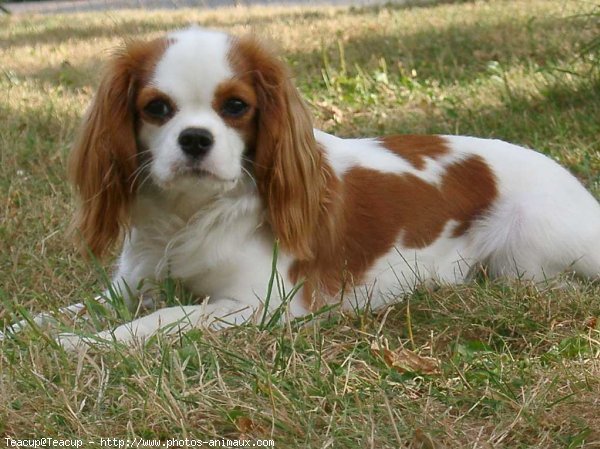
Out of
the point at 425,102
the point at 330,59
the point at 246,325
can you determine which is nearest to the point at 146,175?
the point at 246,325

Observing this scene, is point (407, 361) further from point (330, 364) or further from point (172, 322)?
point (172, 322)

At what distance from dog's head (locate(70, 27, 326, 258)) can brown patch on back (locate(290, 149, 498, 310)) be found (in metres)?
0.17

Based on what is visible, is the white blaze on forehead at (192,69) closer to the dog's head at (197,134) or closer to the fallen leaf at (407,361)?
the dog's head at (197,134)

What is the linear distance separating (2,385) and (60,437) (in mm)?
303

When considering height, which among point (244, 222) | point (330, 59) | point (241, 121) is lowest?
point (330, 59)

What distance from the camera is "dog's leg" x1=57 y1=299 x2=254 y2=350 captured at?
3.17 m

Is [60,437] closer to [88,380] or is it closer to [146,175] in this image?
[88,380]

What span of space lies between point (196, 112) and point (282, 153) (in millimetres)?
344

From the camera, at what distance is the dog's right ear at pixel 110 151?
3.56 m

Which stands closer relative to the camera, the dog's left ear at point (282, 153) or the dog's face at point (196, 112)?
the dog's face at point (196, 112)

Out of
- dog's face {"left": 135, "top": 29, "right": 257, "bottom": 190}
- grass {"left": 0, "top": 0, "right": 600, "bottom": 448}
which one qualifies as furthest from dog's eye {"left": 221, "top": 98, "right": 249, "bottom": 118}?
grass {"left": 0, "top": 0, "right": 600, "bottom": 448}

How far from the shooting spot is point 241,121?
351 cm

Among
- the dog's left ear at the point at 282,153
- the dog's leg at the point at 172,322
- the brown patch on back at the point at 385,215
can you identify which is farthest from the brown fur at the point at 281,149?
the dog's leg at the point at 172,322

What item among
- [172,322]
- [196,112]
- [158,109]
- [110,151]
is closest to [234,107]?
[196,112]
